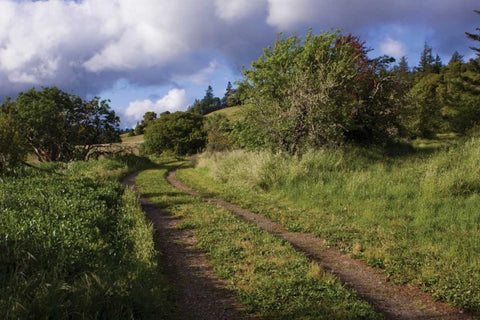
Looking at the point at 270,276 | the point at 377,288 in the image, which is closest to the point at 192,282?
the point at 270,276

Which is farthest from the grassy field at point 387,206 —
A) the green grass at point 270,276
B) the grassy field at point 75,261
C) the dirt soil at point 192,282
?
Result: the grassy field at point 75,261

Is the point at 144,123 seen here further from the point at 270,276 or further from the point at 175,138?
the point at 270,276

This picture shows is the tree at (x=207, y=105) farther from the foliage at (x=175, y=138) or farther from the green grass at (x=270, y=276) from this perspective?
the green grass at (x=270, y=276)

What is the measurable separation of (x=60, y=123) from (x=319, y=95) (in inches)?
947

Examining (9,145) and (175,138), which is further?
(175,138)

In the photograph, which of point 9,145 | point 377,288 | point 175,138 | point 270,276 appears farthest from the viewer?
point 175,138

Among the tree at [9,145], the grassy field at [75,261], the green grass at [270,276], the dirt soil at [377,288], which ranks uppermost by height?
the tree at [9,145]

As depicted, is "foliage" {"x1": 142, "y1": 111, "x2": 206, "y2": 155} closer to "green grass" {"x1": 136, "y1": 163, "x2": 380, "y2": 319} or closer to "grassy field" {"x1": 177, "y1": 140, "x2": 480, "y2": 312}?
"grassy field" {"x1": 177, "y1": 140, "x2": 480, "y2": 312}

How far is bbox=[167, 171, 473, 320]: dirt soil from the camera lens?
13.5 ft

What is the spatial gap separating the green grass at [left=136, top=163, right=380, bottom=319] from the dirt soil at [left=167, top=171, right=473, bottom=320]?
0.35 metres

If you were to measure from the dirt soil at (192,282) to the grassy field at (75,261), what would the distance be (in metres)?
0.30

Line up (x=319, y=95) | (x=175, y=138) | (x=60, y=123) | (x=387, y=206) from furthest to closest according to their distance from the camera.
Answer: (x=175, y=138)
(x=60, y=123)
(x=319, y=95)
(x=387, y=206)

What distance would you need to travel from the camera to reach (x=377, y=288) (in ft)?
15.8

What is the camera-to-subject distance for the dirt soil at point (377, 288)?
13.5 ft
